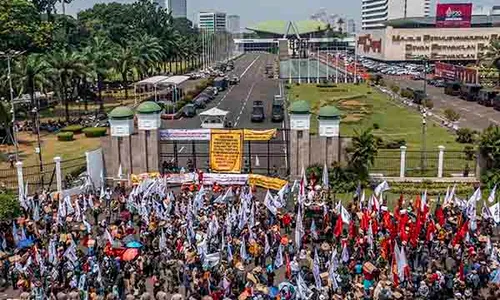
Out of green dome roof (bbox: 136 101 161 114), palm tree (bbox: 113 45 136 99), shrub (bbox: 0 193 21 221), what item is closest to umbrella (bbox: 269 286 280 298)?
shrub (bbox: 0 193 21 221)

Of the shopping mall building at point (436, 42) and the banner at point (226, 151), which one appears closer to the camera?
the banner at point (226, 151)

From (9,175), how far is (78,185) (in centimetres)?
699

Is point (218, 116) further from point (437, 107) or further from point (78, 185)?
point (437, 107)

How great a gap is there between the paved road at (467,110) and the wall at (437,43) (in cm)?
4683

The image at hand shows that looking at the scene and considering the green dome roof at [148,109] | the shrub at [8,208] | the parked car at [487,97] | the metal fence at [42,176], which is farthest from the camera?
the parked car at [487,97]

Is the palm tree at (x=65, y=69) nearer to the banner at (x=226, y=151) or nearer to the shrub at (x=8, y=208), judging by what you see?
the banner at (x=226, y=151)

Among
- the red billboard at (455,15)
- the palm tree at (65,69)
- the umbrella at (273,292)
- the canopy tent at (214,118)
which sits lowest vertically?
the umbrella at (273,292)

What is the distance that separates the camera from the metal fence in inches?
1315

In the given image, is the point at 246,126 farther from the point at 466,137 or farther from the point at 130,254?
the point at 130,254

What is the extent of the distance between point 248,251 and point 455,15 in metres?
129

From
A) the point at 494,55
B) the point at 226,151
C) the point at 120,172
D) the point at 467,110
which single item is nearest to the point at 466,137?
the point at 226,151

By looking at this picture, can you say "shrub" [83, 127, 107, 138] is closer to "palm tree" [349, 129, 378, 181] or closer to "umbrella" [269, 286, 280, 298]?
"palm tree" [349, 129, 378, 181]

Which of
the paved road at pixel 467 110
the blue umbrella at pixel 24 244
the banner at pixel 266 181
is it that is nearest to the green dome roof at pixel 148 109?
the banner at pixel 266 181

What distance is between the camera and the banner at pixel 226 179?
33562 millimetres
